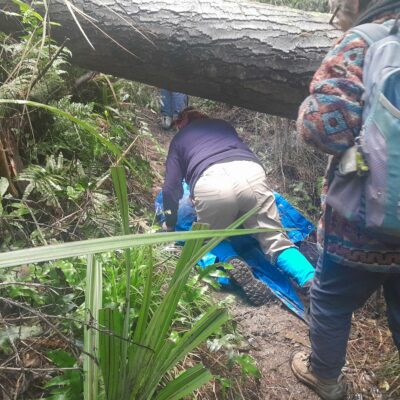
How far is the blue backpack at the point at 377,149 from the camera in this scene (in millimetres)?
1347

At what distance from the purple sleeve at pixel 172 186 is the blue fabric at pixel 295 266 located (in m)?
A: 0.86

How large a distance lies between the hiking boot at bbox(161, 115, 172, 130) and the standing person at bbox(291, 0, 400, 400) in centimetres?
320

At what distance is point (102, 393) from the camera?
1306 mm

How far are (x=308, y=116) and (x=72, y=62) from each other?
1.94m

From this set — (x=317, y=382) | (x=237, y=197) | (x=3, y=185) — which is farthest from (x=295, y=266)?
(x=3, y=185)

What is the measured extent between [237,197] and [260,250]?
498 millimetres

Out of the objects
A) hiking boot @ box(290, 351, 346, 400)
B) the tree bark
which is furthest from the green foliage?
the tree bark

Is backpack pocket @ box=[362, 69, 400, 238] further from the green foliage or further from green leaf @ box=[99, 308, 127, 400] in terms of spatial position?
the green foliage

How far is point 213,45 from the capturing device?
8.66 ft

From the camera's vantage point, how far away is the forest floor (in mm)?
2162

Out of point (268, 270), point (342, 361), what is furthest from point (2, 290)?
point (268, 270)

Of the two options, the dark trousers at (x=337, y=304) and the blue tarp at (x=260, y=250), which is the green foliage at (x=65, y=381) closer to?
the dark trousers at (x=337, y=304)

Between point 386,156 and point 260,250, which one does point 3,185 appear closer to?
point 386,156

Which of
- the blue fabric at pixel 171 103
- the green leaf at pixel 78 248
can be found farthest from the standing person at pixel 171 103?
the green leaf at pixel 78 248
